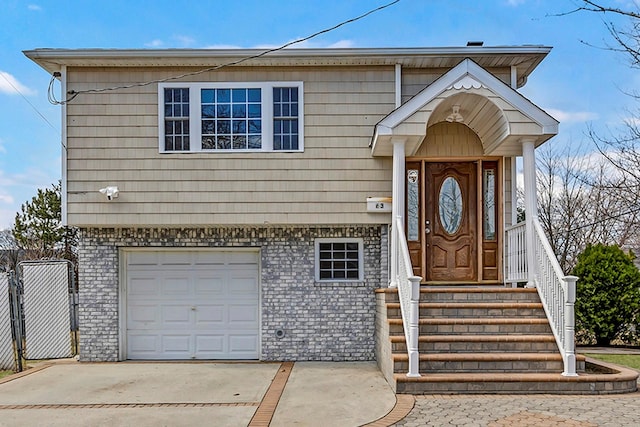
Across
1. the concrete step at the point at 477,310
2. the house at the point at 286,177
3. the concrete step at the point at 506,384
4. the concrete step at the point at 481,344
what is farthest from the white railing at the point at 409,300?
the house at the point at 286,177

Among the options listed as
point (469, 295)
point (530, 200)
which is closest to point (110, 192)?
point (469, 295)

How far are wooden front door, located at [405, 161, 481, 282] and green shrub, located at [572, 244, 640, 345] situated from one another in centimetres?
346

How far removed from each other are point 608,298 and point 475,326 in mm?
5238

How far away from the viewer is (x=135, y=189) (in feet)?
29.3

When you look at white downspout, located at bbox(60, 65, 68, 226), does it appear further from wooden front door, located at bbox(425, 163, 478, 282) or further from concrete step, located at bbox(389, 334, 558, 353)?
wooden front door, located at bbox(425, 163, 478, 282)

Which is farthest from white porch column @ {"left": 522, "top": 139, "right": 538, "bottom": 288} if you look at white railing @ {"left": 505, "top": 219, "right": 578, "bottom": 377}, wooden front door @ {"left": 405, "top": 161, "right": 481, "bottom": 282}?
wooden front door @ {"left": 405, "top": 161, "right": 481, "bottom": 282}

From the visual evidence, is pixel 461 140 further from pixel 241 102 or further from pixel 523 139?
pixel 241 102

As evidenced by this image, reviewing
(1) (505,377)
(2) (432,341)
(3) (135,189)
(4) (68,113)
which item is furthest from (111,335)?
(1) (505,377)

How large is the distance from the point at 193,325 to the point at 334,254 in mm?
2717

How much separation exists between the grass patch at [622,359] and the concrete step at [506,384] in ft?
8.37

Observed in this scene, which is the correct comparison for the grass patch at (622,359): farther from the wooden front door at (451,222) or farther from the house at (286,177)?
the wooden front door at (451,222)

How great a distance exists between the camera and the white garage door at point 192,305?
9453 mm

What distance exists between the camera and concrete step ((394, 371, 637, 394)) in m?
6.33

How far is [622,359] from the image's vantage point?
9133mm
